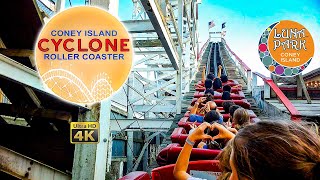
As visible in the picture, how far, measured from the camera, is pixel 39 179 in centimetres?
204

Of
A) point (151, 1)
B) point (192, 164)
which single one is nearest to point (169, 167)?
point (192, 164)

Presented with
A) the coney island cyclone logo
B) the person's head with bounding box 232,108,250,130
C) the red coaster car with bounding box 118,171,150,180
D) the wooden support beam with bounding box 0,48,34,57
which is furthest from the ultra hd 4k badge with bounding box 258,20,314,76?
the red coaster car with bounding box 118,171,150,180

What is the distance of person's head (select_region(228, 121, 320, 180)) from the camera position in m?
0.63

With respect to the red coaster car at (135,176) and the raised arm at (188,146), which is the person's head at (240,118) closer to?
the raised arm at (188,146)

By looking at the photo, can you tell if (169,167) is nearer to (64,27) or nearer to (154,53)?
(64,27)

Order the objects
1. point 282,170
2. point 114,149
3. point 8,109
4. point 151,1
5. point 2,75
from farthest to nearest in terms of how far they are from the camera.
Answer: point 114,149
point 151,1
point 8,109
point 2,75
point 282,170

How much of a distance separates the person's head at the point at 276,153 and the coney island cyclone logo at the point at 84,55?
1217mm

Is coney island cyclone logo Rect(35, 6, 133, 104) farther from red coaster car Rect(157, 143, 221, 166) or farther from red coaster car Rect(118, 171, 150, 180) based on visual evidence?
red coaster car Rect(157, 143, 221, 166)

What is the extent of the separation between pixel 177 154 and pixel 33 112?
1.33 metres

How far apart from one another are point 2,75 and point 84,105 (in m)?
0.54

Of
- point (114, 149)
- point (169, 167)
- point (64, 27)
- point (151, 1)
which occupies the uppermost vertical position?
point (151, 1)

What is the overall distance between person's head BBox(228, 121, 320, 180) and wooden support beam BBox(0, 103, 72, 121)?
6.16 feet

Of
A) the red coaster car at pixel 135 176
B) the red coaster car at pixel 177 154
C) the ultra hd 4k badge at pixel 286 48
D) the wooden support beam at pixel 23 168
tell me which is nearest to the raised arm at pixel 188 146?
the red coaster car at pixel 135 176

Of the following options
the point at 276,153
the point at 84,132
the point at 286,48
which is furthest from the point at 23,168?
the point at 286,48
